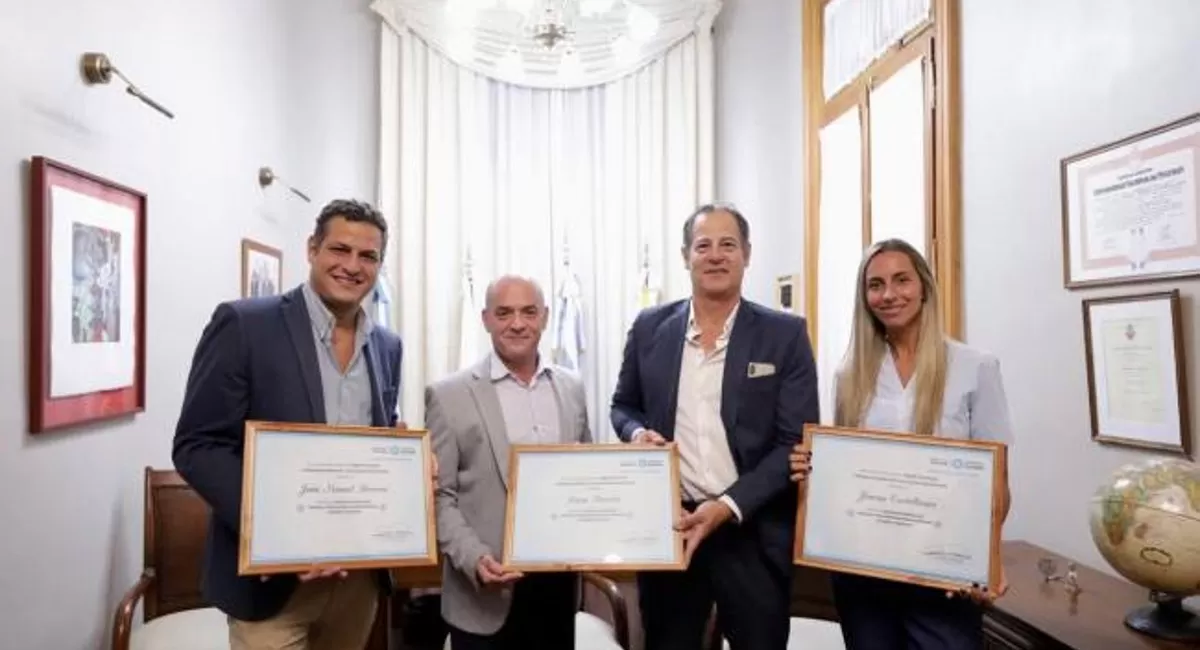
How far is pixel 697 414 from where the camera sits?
185 centimetres

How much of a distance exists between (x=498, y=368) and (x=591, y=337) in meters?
3.19

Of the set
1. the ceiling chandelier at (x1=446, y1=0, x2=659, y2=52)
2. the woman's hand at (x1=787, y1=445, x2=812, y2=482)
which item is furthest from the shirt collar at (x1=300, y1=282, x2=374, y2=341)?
the ceiling chandelier at (x1=446, y1=0, x2=659, y2=52)

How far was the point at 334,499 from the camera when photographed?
160cm

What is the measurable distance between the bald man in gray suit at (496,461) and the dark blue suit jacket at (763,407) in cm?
24

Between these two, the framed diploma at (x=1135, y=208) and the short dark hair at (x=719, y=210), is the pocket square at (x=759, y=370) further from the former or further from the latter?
the framed diploma at (x=1135, y=208)

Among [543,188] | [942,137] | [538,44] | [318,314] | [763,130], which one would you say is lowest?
[318,314]

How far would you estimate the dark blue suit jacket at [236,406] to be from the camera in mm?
1584

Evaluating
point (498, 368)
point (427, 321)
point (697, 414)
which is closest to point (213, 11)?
point (427, 321)

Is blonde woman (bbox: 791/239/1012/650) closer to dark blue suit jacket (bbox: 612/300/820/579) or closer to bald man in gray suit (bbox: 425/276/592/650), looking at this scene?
dark blue suit jacket (bbox: 612/300/820/579)

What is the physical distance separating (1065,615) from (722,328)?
0.99 meters

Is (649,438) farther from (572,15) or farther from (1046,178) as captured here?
(572,15)

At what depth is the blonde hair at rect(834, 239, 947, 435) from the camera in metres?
1.73

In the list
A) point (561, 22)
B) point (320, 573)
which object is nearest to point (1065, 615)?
point (320, 573)

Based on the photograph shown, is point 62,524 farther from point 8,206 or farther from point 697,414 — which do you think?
point 697,414
